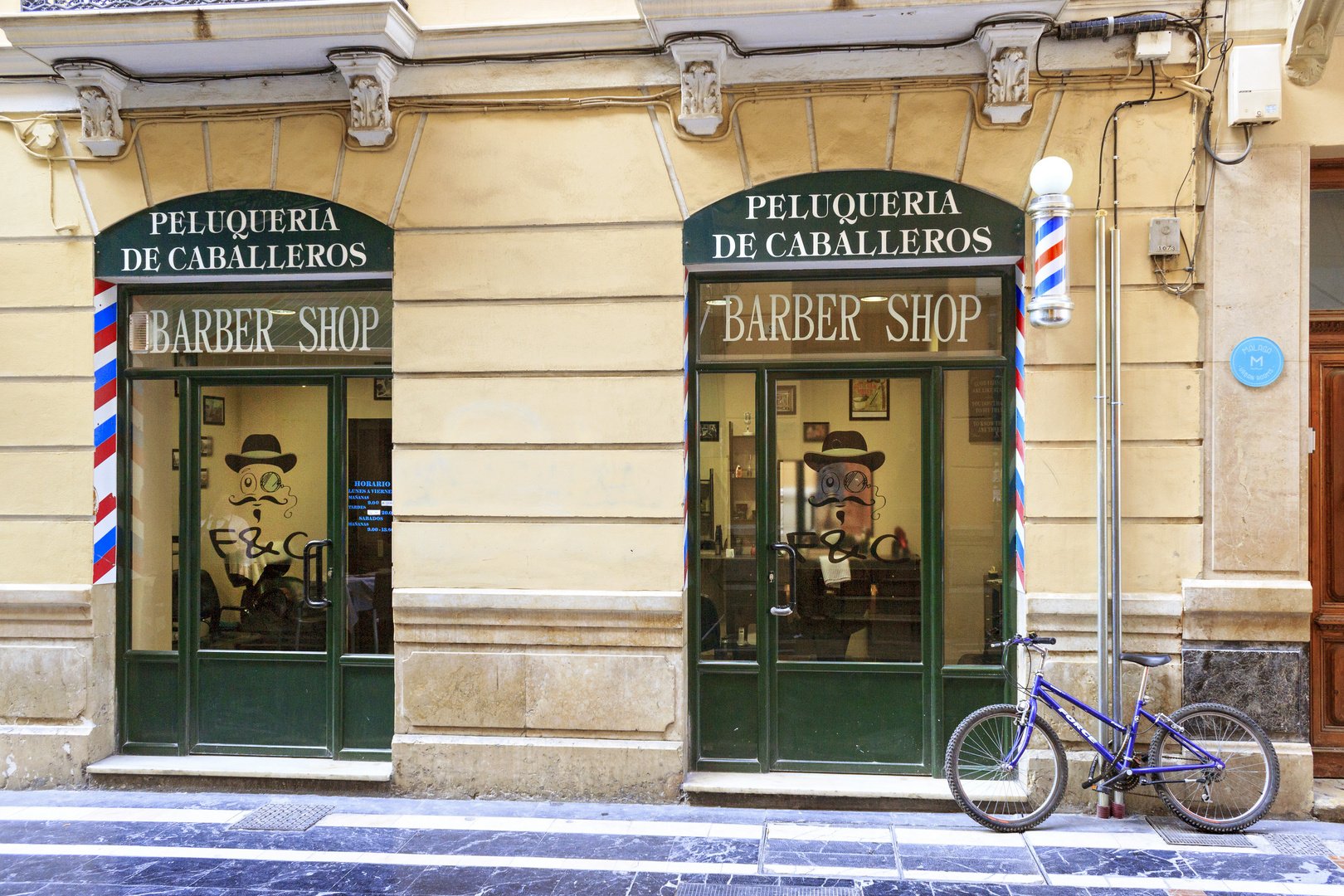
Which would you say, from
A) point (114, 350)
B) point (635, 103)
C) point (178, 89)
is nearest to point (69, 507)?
point (114, 350)

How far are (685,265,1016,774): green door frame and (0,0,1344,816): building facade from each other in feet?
0.10

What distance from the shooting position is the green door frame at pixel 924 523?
626 cm

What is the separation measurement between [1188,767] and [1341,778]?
1563 millimetres

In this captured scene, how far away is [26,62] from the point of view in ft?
21.5

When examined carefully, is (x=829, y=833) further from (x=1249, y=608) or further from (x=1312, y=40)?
(x=1312, y=40)

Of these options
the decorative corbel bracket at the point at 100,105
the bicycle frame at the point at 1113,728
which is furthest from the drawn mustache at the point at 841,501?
the decorative corbel bracket at the point at 100,105

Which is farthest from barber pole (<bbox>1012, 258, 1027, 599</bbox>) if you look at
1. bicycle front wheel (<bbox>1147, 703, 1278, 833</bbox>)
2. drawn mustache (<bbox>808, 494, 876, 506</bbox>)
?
bicycle front wheel (<bbox>1147, 703, 1278, 833</bbox>)

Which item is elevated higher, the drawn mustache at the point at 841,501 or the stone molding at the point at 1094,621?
the drawn mustache at the point at 841,501

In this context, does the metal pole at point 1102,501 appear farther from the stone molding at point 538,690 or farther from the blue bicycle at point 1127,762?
the stone molding at point 538,690

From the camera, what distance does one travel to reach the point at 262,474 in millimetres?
6863

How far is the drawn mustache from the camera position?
253 inches

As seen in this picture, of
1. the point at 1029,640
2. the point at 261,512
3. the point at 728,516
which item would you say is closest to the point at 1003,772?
the point at 1029,640

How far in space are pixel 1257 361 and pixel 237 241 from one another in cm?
668

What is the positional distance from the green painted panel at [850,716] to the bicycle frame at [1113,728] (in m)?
0.76
